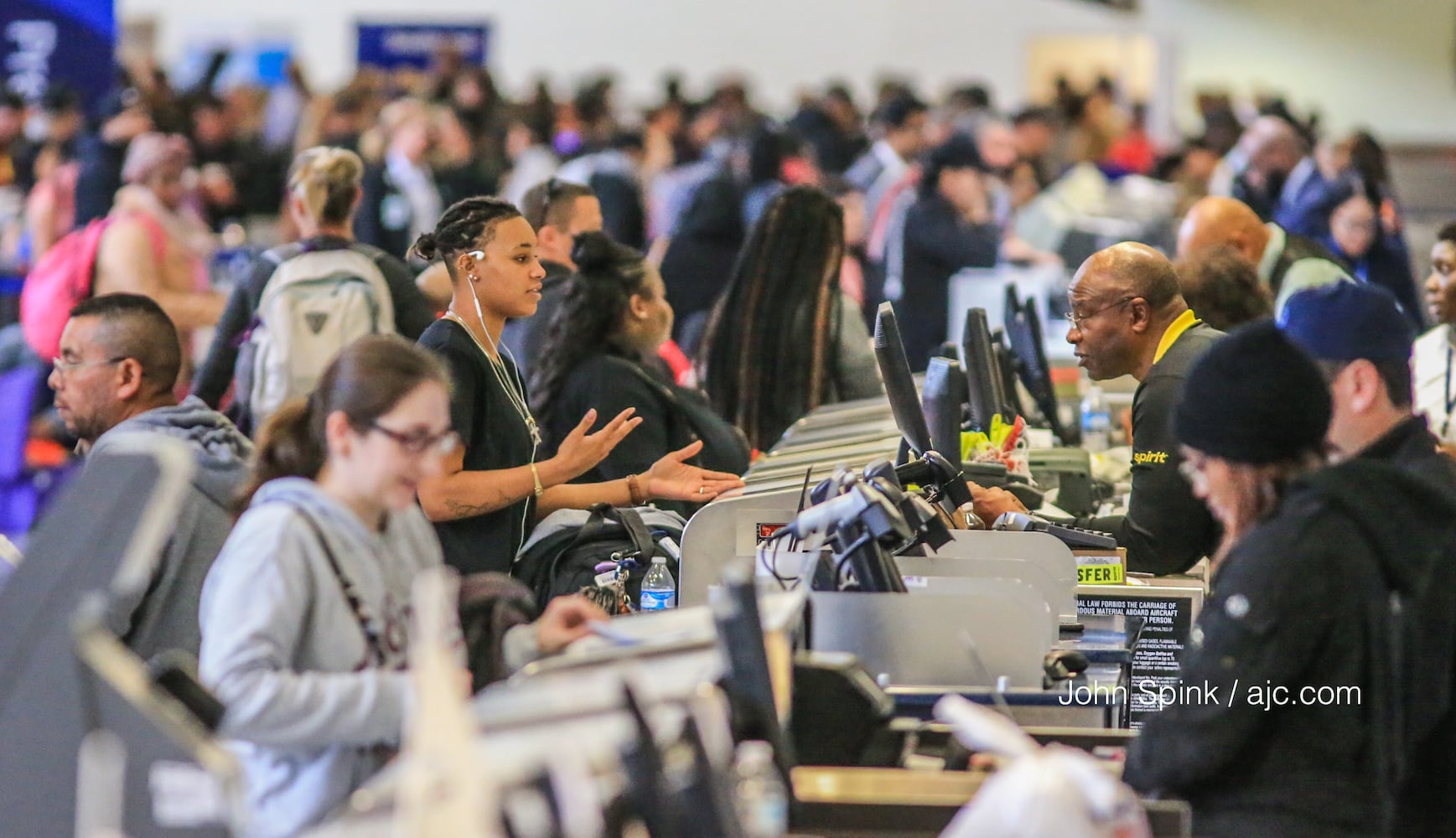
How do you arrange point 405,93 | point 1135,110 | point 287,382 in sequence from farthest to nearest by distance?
point 1135,110 → point 405,93 → point 287,382

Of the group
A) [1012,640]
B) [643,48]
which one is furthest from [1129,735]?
[643,48]

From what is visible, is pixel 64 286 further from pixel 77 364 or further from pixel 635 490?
pixel 635 490

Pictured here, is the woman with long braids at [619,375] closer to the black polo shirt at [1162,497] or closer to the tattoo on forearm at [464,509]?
the tattoo on forearm at [464,509]

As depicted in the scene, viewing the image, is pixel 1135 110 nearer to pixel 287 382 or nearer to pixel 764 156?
pixel 764 156

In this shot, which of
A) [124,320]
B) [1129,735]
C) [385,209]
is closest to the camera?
[1129,735]

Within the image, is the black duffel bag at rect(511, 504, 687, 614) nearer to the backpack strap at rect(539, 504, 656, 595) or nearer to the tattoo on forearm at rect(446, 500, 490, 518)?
the backpack strap at rect(539, 504, 656, 595)

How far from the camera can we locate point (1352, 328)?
8.96 feet

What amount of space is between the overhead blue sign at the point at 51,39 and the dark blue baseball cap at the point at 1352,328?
5.98m

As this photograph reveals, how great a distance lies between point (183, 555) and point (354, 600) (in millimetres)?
933

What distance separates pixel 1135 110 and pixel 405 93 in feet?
21.7

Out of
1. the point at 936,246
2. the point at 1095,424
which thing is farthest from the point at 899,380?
the point at 936,246

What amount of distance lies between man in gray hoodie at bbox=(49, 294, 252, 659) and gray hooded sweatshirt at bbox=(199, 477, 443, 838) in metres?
0.73

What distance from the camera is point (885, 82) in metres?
15.0

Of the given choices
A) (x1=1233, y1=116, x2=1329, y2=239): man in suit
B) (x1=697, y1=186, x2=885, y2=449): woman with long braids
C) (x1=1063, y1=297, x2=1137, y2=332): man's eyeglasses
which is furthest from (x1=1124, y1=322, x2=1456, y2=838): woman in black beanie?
(x1=1233, y1=116, x2=1329, y2=239): man in suit
